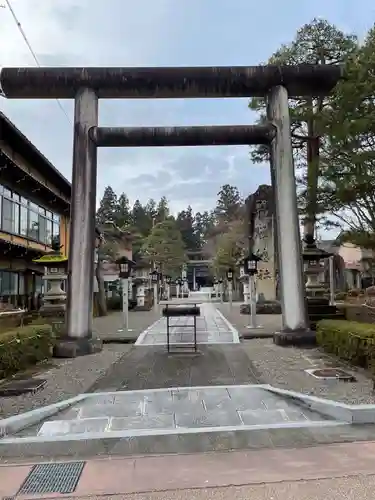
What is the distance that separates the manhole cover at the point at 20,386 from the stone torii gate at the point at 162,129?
10.7 ft

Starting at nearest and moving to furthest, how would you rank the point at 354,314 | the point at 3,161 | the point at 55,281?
the point at 354,314
the point at 55,281
the point at 3,161

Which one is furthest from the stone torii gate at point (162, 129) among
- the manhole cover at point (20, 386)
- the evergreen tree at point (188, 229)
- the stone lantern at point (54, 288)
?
the evergreen tree at point (188, 229)

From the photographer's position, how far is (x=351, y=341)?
8.27m

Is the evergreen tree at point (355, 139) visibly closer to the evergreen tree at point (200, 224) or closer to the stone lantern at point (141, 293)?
the stone lantern at point (141, 293)

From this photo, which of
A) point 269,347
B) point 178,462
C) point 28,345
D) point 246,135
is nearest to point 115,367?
point 28,345

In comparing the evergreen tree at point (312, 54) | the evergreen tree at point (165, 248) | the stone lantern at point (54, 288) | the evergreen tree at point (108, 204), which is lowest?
the stone lantern at point (54, 288)

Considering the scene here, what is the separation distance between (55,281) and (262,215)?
2004 centimetres

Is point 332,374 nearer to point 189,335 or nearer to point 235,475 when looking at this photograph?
point 235,475

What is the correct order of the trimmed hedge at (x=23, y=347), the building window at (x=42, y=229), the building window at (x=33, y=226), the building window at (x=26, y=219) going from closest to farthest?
the trimmed hedge at (x=23, y=347) → the building window at (x=26, y=219) → the building window at (x=33, y=226) → the building window at (x=42, y=229)

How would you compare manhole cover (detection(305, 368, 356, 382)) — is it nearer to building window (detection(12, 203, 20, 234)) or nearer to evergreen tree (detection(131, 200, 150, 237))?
building window (detection(12, 203, 20, 234))

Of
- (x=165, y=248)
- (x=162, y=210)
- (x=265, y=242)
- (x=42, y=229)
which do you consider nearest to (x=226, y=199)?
(x=162, y=210)

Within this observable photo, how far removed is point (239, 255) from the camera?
3984 cm

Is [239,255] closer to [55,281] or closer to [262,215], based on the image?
[262,215]

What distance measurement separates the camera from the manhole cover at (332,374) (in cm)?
738
